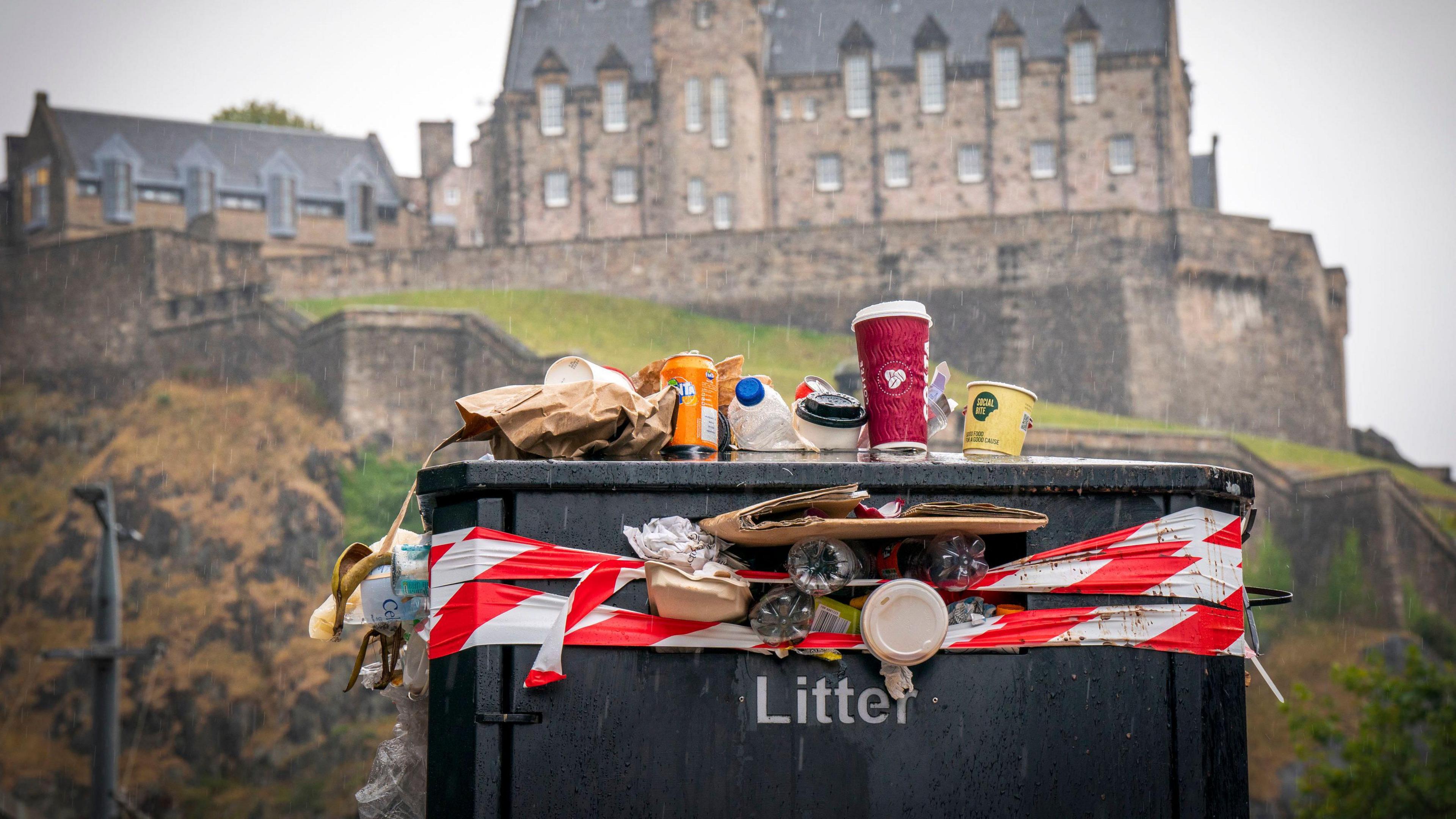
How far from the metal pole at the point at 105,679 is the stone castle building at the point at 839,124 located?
117 ft

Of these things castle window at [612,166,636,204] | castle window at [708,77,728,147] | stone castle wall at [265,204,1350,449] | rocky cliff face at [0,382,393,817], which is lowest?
rocky cliff face at [0,382,393,817]

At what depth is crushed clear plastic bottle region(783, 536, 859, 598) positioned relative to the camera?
3.07 m

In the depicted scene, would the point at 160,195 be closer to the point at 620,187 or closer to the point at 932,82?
the point at 620,187

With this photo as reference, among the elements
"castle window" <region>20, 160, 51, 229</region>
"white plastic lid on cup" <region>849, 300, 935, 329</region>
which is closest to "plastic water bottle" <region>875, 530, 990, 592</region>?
"white plastic lid on cup" <region>849, 300, 935, 329</region>

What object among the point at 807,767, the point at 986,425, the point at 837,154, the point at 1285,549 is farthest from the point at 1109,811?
the point at 837,154

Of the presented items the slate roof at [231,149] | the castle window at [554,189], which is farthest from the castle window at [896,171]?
the slate roof at [231,149]

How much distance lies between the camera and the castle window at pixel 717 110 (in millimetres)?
53344

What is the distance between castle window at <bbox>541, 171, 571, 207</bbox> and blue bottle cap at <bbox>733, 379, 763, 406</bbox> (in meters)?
52.8

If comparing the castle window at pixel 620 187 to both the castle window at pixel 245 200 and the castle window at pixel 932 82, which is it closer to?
the castle window at pixel 932 82

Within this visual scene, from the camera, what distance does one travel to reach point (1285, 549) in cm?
4084

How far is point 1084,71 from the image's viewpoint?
54.8 meters

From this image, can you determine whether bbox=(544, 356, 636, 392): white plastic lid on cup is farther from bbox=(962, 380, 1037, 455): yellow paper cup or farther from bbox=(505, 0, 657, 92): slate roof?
bbox=(505, 0, 657, 92): slate roof

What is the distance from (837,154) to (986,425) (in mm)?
52014

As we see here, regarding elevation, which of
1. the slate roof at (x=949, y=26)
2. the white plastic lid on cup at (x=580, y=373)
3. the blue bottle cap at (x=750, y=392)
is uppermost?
the slate roof at (x=949, y=26)
